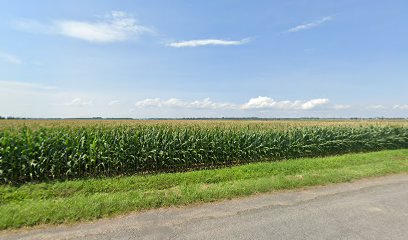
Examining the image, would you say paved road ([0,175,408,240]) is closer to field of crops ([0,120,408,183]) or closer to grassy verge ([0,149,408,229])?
grassy verge ([0,149,408,229])

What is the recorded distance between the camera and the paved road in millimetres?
3836

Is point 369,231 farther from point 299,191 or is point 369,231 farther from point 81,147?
point 81,147

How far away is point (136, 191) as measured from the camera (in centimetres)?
607

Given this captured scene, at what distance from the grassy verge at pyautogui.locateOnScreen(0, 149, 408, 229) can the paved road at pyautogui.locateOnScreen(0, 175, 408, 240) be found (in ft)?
1.13

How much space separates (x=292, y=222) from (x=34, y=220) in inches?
173

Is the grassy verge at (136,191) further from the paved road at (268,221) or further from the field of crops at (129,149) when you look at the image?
the field of crops at (129,149)

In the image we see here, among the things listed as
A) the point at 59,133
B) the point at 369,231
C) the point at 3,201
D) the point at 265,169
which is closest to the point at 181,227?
the point at 369,231

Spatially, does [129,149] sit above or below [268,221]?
above

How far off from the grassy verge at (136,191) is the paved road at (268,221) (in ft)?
1.13

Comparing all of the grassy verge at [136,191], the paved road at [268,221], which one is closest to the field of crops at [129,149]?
the grassy verge at [136,191]

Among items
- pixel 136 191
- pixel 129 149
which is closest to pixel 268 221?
pixel 136 191

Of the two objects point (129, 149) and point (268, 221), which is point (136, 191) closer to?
point (268, 221)

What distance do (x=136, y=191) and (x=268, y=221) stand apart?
3.25 metres

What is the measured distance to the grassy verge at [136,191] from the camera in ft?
14.9
